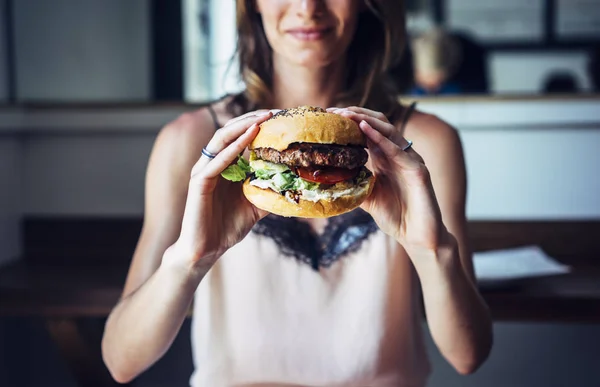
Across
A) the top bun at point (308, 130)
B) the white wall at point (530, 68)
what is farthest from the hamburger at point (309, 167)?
the white wall at point (530, 68)

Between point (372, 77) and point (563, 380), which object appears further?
point (563, 380)

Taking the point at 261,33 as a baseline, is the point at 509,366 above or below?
below

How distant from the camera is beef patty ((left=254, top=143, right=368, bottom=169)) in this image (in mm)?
1047

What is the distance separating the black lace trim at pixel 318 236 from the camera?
4.42ft

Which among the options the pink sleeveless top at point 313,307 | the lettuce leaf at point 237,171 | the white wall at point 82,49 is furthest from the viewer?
the white wall at point 82,49

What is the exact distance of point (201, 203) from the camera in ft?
3.07

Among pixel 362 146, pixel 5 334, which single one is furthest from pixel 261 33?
pixel 5 334

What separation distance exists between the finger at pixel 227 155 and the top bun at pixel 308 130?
0.14m

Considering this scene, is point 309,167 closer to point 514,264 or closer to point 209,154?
point 209,154

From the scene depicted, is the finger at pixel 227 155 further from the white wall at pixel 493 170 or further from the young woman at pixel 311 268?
the white wall at pixel 493 170

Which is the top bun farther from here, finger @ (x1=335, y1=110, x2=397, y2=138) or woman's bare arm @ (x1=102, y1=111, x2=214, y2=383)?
woman's bare arm @ (x1=102, y1=111, x2=214, y2=383)

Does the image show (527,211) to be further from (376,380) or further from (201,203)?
(201,203)

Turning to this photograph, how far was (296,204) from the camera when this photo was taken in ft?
3.36

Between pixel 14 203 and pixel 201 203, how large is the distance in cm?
149
